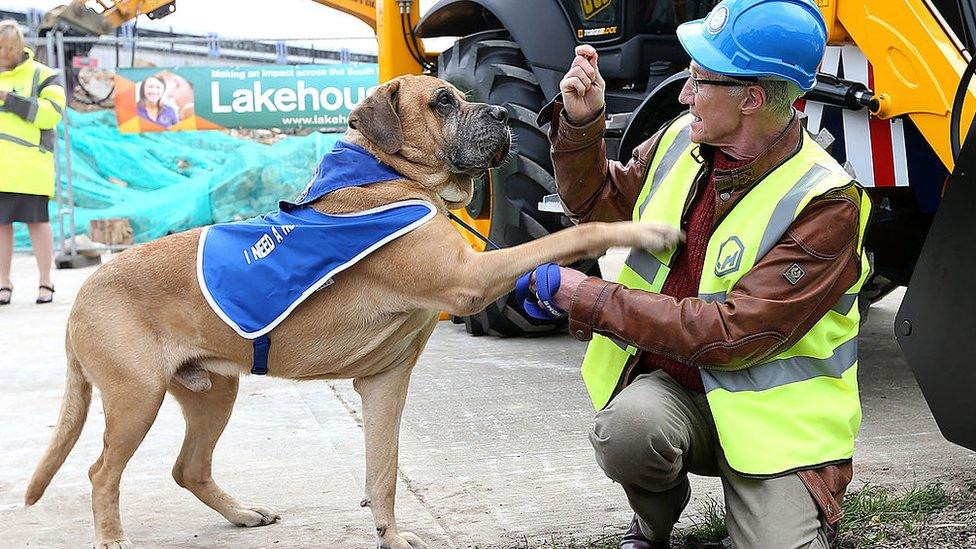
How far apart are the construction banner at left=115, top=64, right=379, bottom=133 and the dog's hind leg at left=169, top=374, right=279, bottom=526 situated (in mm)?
8083

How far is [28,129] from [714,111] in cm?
658

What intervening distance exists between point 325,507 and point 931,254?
2043mm

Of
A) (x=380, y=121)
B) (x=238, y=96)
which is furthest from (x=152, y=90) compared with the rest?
(x=380, y=121)

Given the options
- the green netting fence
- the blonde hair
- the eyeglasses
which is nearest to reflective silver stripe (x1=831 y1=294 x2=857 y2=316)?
the eyeglasses

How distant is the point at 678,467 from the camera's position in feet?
8.00

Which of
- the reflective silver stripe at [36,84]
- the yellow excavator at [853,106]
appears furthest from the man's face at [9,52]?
the yellow excavator at [853,106]

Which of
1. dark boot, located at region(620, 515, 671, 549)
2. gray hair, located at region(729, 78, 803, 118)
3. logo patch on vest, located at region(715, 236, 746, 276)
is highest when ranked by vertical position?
gray hair, located at region(729, 78, 803, 118)

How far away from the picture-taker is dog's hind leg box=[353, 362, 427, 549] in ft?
9.36

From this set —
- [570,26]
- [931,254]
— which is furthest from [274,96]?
[931,254]

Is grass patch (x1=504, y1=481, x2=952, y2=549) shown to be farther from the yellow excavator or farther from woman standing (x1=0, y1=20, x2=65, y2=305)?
woman standing (x1=0, y1=20, x2=65, y2=305)

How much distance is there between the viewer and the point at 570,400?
444 cm

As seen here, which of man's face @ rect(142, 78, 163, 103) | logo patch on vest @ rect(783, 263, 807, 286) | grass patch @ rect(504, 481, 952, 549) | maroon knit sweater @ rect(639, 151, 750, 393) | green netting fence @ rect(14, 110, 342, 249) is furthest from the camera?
green netting fence @ rect(14, 110, 342, 249)

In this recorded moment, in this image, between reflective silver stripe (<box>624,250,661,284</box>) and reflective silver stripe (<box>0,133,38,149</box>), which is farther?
reflective silver stripe (<box>0,133,38,149</box>)

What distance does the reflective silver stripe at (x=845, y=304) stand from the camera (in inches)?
95.3
